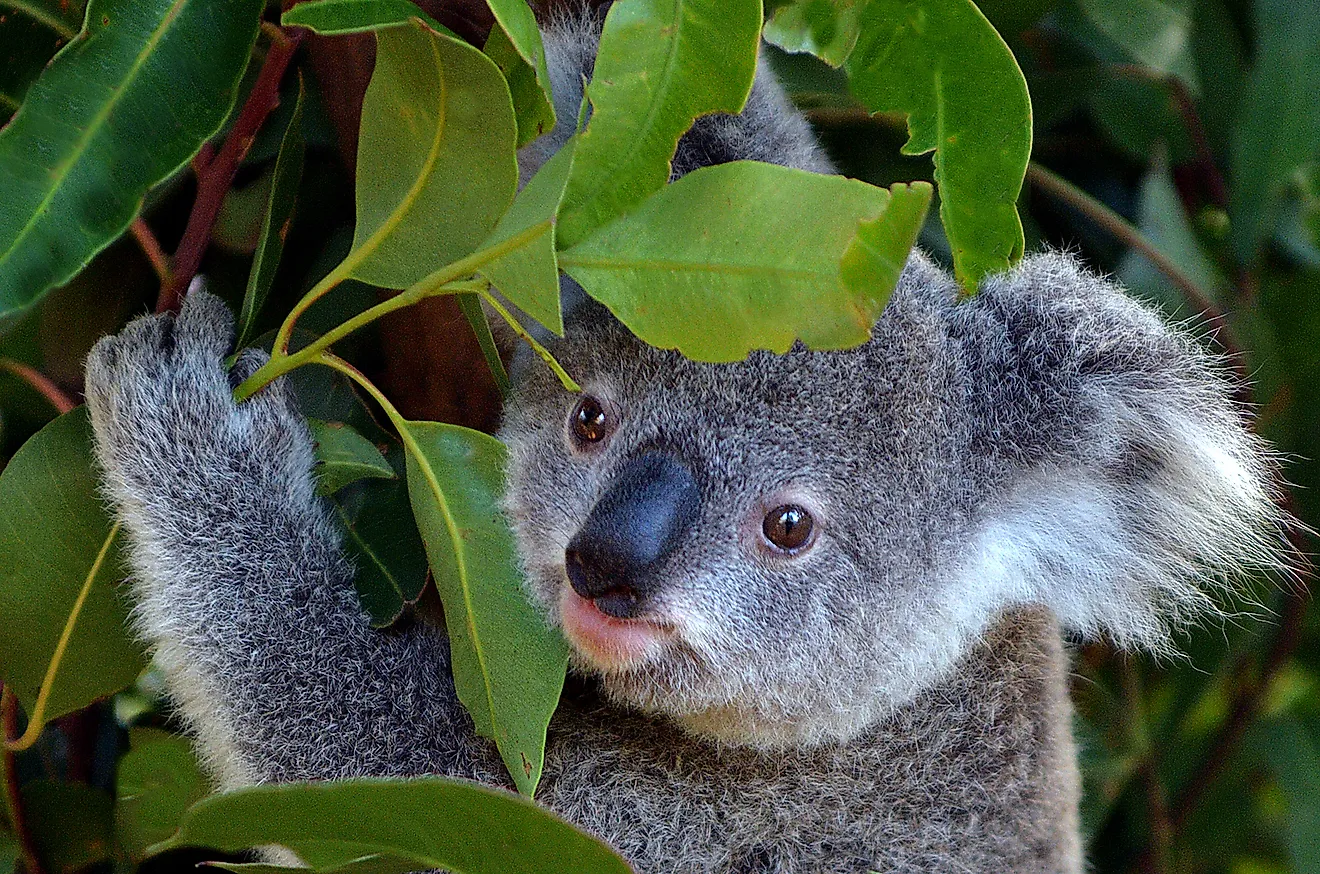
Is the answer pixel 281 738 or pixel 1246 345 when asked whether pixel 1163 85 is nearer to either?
pixel 1246 345

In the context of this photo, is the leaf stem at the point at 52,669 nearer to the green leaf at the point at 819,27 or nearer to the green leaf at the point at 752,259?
the green leaf at the point at 752,259

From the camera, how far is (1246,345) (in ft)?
10.2

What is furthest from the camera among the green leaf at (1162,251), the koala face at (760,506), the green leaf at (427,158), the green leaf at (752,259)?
the green leaf at (1162,251)

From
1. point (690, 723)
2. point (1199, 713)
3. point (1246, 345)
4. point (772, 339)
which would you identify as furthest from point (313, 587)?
point (1199, 713)

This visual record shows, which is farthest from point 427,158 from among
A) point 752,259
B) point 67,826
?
point 67,826

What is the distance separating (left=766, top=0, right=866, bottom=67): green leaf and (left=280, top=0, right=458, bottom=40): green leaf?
522 millimetres

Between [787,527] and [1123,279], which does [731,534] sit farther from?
[1123,279]

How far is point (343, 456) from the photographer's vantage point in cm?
172

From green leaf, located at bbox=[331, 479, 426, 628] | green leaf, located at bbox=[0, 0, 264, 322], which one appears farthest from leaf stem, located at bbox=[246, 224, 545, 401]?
green leaf, located at bbox=[331, 479, 426, 628]

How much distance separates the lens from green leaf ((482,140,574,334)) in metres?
1.20

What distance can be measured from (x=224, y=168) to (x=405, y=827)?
3.01 feet

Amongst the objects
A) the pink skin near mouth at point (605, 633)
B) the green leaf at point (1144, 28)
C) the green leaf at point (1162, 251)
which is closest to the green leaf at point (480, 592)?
the pink skin near mouth at point (605, 633)

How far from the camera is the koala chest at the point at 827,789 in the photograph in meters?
2.14

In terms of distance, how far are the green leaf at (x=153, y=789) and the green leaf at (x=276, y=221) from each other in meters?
0.79
